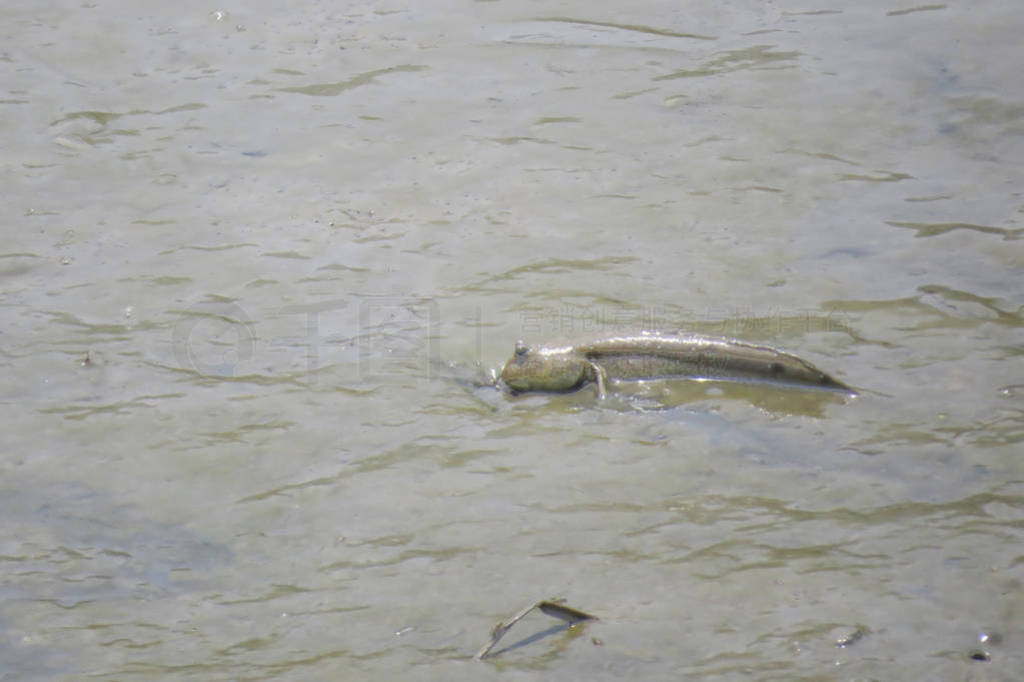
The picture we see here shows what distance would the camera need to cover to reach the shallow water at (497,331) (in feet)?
10.6

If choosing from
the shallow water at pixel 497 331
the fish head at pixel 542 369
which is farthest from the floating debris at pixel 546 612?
the fish head at pixel 542 369

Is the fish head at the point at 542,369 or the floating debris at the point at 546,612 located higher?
the fish head at the point at 542,369

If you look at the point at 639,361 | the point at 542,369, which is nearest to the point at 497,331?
the point at 542,369

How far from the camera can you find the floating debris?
303cm

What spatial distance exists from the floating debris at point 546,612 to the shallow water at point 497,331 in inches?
1.7

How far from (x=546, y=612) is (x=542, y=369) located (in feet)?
4.71

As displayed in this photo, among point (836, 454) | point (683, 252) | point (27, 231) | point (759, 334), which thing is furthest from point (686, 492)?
point (27, 231)

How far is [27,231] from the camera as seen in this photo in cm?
564

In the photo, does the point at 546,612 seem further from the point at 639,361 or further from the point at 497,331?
the point at 497,331

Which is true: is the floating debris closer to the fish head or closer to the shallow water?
the shallow water

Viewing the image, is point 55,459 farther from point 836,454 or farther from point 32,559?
point 836,454

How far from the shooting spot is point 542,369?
4.42 m

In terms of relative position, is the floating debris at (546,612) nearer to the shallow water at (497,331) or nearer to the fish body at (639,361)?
the shallow water at (497,331)

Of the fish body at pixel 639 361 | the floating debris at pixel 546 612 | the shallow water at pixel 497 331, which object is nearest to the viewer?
the floating debris at pixel 546 612
